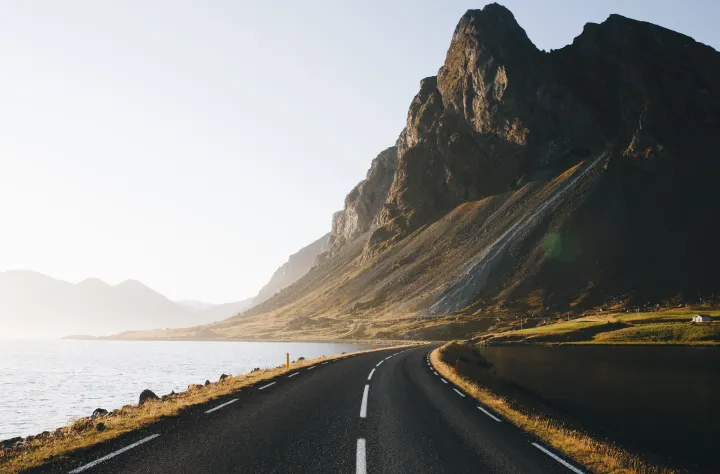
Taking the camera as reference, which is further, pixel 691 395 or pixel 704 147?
pixel 704 147

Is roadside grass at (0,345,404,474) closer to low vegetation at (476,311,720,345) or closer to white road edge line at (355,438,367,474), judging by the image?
white road edge line at (355,438,367,474)

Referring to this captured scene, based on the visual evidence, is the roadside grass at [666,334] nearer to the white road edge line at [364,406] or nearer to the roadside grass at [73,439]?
the white road edge line at [364,406]

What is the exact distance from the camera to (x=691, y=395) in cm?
3056

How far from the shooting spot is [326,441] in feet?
39.4

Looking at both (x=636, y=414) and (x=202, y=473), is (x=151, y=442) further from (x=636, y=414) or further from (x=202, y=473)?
(x=636, y=414)

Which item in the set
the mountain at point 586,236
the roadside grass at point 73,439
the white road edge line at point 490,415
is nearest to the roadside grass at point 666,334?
the mountain at point 586,236

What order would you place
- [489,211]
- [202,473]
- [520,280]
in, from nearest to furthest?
[202,473], [520,280], [489,211]

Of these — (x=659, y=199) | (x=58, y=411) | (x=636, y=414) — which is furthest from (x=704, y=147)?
(x=58, y=411)

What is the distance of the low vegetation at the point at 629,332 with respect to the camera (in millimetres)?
83812

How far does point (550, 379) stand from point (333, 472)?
34060mm

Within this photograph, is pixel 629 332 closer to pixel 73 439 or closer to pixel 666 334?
pixel 666 334

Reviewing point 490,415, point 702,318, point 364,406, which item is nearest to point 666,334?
point 702,318

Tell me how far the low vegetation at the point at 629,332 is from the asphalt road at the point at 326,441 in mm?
79529

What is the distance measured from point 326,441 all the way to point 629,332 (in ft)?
305
